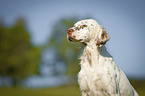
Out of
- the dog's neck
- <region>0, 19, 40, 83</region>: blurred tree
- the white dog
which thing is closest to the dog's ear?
the white dog

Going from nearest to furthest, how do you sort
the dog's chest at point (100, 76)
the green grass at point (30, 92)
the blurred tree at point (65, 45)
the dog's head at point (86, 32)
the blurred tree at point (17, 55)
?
the dog's chest at point (100, 76), the dog's head at point (86, 32), the green grass at point (30, 92), the blurred tree at point (65, 45), the blurred tree at point (17, 55)

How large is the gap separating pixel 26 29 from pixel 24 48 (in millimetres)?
3683

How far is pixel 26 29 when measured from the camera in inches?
1252

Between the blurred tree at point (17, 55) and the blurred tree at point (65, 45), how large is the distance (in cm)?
423

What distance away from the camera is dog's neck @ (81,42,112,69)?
4.27 m

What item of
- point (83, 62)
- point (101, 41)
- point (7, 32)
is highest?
point (7, 32)

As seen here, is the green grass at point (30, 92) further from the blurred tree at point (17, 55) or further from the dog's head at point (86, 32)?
the dog's head at point (86, 32)

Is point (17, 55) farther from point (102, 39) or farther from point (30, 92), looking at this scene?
point (102, 39)

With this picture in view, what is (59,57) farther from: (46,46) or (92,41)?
(92,41)

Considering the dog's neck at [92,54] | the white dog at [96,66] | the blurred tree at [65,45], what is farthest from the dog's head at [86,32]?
the blurred tree at [65,45]

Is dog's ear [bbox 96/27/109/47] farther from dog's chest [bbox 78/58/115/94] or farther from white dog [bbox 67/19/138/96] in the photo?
dog's chest [bbox 78/58/115/94]

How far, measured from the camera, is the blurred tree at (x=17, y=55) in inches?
1145

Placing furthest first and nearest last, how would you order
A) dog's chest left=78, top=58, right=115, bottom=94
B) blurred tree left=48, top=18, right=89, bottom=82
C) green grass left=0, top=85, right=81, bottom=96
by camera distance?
blurred tree left=48, top=18, right=89, bottom=82 < green grass left=0, top=85, right=81, bottom=96 < dog's chest left=78, top=58, right=115, bottom=94

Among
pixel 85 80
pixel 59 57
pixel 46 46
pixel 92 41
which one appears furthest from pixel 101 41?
pixel 46 46
